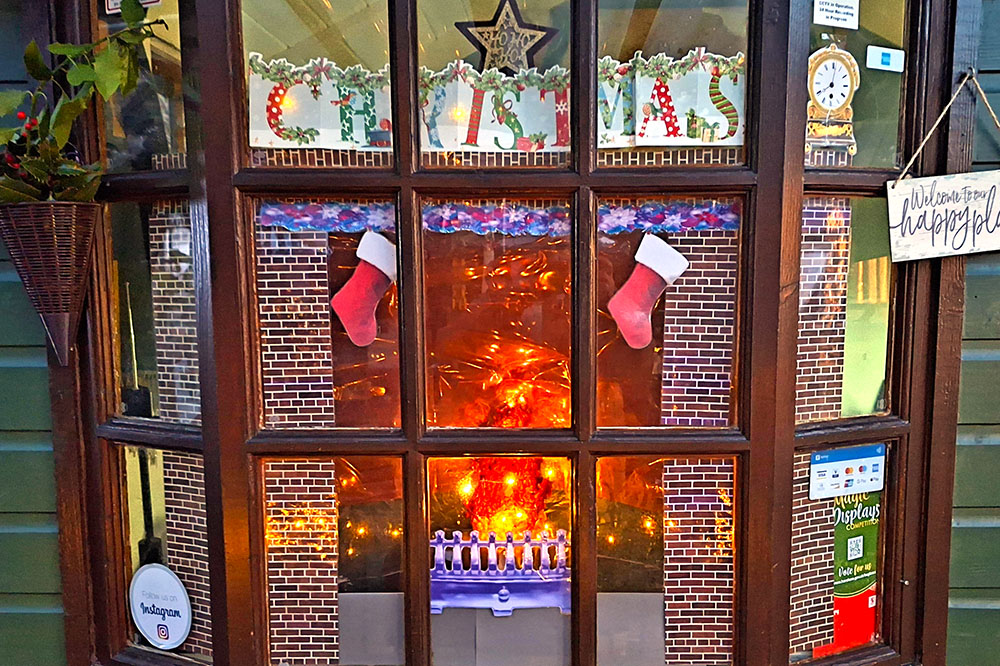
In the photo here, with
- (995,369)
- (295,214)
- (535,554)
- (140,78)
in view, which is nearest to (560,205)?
(295,214)

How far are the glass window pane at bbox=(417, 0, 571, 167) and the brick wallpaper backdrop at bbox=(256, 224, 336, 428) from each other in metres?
0.38

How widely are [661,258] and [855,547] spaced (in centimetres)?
97

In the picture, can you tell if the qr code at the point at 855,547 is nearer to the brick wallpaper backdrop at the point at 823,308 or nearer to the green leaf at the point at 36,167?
the brick wallpaper backdrop at the point at 823,308

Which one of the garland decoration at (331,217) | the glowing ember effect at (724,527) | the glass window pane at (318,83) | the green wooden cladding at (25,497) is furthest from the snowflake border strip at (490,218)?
the green wooden cladding at (25,497)

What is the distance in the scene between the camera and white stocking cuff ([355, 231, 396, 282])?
1.55 meters

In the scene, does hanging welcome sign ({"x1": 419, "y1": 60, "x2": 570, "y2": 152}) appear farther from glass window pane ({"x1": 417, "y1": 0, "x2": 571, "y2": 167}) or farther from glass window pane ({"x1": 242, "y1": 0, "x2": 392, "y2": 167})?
glass window pane ({"x1": 242, "y1": 0, "x2": 392, "y2": 167})

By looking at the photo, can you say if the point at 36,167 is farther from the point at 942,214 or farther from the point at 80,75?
the point at 942,214

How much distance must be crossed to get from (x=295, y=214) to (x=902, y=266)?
5.17 feet

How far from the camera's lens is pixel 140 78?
5.38 feet

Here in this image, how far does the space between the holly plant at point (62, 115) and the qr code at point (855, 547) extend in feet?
7.01

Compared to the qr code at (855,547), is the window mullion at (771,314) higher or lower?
higher

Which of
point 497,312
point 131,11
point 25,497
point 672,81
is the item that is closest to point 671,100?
point 672,81

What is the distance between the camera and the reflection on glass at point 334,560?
1.60m

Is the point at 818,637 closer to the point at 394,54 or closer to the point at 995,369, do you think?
the point at 995,369
